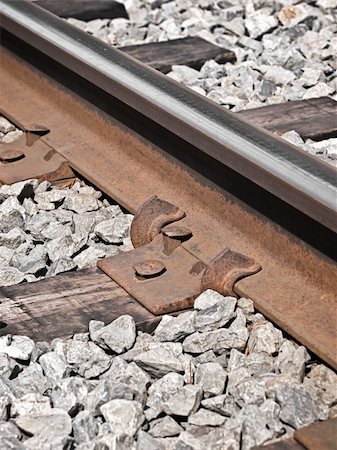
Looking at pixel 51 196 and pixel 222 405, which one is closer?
pixel 222 405

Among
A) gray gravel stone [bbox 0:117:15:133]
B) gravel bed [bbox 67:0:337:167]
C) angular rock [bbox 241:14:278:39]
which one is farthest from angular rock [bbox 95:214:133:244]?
angular rock [bbox 241:14:278:39]

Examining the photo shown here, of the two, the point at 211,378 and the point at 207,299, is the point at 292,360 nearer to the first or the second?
the point at 211,378

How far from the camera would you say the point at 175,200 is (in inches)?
136

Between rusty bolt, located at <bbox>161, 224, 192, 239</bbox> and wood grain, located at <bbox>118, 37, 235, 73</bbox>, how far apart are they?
65.7 inches

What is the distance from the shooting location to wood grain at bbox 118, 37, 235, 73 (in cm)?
486

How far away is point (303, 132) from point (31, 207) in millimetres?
1043

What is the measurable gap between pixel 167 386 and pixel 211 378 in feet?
0.36

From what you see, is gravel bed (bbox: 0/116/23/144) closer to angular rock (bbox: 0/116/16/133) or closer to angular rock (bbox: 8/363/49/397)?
angular rock (bbox: 0/116/16/133)

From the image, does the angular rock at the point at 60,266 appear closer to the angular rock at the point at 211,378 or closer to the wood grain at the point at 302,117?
the angular rock at the point at 211,378

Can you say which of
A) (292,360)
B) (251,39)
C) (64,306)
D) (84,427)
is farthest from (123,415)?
(251,39)

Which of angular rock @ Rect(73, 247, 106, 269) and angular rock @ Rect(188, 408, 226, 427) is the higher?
angular rock @ Rect(188, 408, 226, 427)

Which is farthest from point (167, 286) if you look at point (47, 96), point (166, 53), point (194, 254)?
point (166, 53)

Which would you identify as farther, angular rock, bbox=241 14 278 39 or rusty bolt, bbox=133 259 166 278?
angular rock, bbox=241 14 278 39

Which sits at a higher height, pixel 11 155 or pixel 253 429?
pixel 253 429
